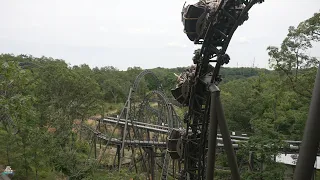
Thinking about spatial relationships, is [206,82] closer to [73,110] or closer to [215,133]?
[215,133]

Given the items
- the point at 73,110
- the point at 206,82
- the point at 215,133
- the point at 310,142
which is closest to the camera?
the point at 310,142

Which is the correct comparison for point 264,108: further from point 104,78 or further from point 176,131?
point 104,78

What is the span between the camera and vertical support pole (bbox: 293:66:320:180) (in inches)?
97.3

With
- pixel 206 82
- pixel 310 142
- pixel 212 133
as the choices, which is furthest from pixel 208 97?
pixel 310 142

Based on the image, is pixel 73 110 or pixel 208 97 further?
pixel 73 110

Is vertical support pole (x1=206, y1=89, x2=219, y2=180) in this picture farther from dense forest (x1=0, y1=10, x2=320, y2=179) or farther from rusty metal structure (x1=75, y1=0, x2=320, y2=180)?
dense forest (x1=0, y1=10, x2=320, y2=179)

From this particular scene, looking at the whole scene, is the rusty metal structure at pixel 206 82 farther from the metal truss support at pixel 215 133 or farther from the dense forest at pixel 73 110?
the dense forest at pixel 73 110

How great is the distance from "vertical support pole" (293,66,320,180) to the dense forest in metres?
4.92

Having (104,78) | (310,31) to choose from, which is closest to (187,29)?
(310,31)

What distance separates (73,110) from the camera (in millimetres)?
23656

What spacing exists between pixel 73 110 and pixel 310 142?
22.9 meters

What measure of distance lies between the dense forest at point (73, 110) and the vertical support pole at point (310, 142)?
492cm

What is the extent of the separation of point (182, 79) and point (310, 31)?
31.1ft

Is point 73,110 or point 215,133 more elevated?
point 215,133
